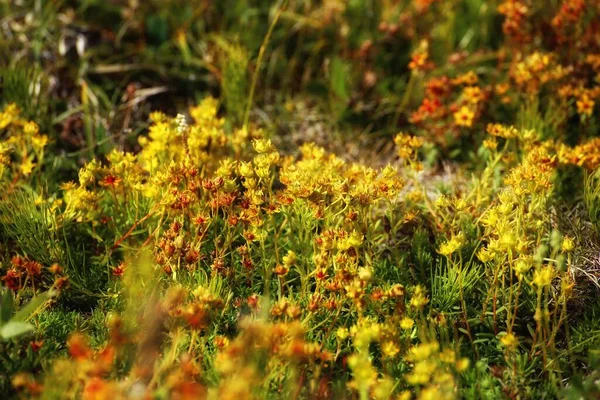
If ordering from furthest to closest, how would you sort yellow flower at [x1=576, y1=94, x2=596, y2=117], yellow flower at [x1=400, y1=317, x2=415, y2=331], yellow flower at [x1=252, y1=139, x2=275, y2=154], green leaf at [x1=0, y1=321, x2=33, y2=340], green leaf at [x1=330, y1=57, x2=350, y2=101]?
green leaf at [x1=330, y1=57, x2=350, y2=101], yellow flower at [x1=576, y1=94, x2=596, y2=117], yellow flower at [x1=252, y1=139, x2=275, y2=154], yellow flower at [x1=400, y1=317, x2=415, y2=331], green leaf at [x1=0, y1=321, x2=33, y2=340]

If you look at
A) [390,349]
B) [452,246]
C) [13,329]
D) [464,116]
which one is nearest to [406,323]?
[390,349]

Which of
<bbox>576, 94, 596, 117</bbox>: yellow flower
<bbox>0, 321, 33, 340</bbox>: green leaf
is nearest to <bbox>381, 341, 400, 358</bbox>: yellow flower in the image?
<bbox>0, 321, 33, 340</bbox>: green leaf

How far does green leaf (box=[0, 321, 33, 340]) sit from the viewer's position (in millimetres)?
2004

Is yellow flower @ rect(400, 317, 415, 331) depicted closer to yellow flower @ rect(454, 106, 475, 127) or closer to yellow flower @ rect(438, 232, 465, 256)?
yellow flower @ rect(438, 232, 465, 256)

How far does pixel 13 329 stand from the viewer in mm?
2018

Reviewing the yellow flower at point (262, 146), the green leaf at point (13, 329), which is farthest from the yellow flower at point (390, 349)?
the green leaf at point (13, 329)

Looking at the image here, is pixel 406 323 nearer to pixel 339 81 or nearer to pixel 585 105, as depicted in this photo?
pixel 585 105

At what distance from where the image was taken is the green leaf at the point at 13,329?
200 centimetres

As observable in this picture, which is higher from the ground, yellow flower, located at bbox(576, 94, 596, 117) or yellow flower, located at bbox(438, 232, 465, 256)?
yellow flower, located at bbox(576, 94, 596, 117)

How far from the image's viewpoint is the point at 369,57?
13.1 ft

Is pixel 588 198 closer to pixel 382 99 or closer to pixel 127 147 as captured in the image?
pixel 382 99

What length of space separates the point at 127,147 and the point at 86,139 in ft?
0.66

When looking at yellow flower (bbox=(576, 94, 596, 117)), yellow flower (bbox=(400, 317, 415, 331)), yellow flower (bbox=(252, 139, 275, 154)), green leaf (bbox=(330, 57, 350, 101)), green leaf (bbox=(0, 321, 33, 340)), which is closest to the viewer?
green leaf (bbox=(0, 321, 33, 340))

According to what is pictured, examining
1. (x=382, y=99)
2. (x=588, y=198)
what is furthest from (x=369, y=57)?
(x=588, y=198)
